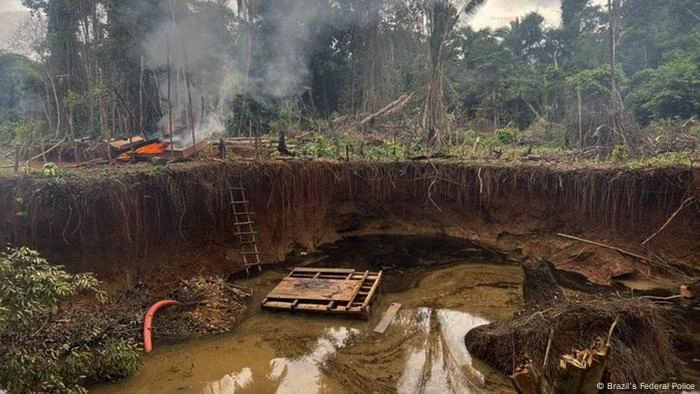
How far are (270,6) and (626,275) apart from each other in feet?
68.7

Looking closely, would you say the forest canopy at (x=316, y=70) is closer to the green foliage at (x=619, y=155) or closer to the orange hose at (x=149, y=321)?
the green foliage at (x=619, y=155)

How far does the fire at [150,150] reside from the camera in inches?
470

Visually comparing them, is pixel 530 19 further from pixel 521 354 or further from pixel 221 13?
pixel 521 354

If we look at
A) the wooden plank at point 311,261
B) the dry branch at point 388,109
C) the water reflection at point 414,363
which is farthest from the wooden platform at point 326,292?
the dry branch at point 388,109

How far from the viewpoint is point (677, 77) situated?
704 inches

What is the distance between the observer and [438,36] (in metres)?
15.3

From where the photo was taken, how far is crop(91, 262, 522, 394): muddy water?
6.26 m

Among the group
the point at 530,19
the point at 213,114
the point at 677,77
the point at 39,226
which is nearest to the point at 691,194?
the point at 677,77

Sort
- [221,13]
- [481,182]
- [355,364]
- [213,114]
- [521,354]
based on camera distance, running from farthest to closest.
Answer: [221,13]
[213,114]
[481,182]
[355,364]
[521,354]

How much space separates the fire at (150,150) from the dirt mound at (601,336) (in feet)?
33.4

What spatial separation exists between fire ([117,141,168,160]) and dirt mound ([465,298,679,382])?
10.2 meters

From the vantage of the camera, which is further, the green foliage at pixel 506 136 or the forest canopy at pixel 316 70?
the forest canopy at pixel 316 70

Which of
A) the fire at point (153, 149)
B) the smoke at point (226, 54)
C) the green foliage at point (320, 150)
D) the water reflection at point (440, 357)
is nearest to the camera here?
the water reflection at point (440, 357)

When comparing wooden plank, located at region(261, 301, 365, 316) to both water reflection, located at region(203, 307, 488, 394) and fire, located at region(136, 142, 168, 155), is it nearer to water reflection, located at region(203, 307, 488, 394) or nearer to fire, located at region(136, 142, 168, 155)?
water reflection, located at region(203, 307, 488, 394)
